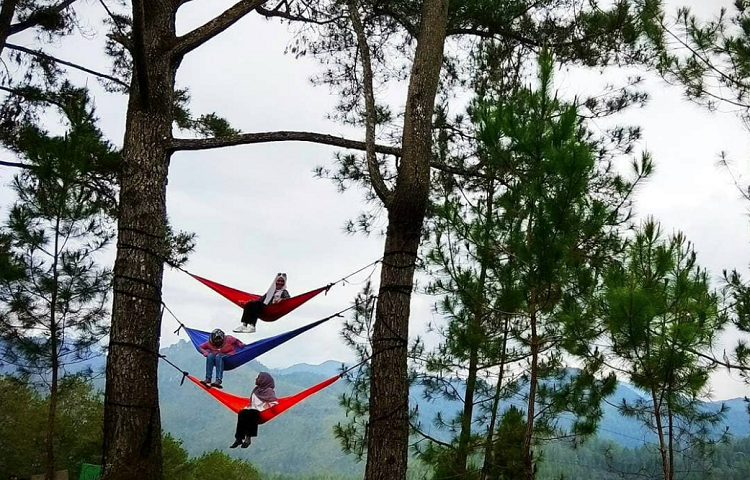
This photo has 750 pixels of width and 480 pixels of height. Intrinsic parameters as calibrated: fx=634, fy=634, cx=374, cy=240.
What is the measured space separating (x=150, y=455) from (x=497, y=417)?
2.94 m

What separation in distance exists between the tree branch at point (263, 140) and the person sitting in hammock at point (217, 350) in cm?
98

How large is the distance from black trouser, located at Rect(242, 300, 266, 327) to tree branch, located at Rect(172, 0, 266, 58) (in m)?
1.33

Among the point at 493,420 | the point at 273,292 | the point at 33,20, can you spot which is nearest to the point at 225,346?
the point at 273,292

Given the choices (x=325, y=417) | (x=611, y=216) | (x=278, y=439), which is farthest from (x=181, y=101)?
(x=325, y=417)

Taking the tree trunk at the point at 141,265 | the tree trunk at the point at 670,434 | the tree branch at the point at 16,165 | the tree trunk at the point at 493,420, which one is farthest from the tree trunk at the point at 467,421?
the tree branch at the point at 16,165

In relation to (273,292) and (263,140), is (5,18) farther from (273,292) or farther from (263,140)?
(273,292)

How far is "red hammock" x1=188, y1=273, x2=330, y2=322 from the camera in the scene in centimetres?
326

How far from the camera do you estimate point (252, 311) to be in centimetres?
338

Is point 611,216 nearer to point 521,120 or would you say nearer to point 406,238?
point 521,120

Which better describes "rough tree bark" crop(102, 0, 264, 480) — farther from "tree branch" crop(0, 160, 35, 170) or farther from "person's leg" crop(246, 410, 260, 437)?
"tree branch" crop(0, 160, 35, 170)

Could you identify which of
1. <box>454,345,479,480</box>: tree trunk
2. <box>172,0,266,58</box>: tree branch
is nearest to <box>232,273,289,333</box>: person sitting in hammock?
<box>172,0,266,58</box>: tree branch

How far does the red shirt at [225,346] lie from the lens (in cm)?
333

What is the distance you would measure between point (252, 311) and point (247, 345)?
0.61ft

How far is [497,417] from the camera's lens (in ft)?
16.1
